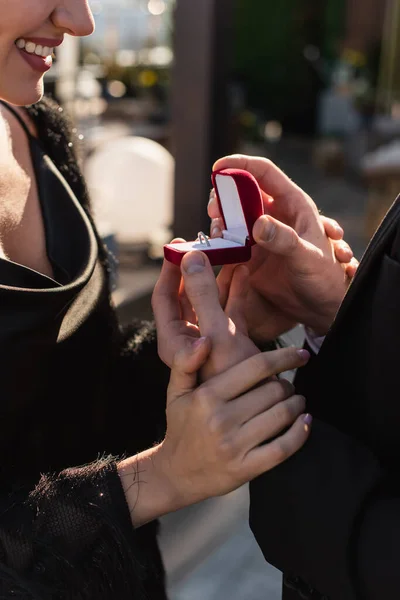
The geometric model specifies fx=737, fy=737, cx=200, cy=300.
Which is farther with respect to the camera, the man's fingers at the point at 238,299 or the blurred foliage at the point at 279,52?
the blurred foliage at the point at 279,52

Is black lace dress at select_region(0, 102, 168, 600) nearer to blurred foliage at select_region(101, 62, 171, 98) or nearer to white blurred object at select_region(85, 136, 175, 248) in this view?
white blurred object at select_region(85, 136, 175, 248)

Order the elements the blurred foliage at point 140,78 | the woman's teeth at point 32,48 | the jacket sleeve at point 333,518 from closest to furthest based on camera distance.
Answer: the jacket sleeve at point 333,518 → the woman's teeth at point 32,48 → the blurred foliage at point 140,78

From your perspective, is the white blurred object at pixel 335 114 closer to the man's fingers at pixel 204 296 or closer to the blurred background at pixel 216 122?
the blurred background at pixel 216 122

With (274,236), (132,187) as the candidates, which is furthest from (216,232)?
(132,187)

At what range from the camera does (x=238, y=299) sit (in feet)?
3.37

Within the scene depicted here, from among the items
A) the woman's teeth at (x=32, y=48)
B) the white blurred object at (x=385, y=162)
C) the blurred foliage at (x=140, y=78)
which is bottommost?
the blurred foliage at (x=140, y=78)

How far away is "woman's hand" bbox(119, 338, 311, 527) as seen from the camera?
86 centimetres

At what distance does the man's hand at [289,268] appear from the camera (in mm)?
1124

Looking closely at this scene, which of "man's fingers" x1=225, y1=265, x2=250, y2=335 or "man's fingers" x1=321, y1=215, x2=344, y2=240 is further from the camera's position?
"man's fingers" x1=321, y1=215, x2=344, y2=240

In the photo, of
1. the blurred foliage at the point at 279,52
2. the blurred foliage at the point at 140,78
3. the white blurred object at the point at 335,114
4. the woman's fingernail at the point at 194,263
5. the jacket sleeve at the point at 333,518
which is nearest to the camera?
the jacket sleeve at the point at 333,518

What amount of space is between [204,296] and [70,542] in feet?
1.21

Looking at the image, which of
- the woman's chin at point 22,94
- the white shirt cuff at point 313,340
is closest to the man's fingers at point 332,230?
the white shirt cuff at point 313,340

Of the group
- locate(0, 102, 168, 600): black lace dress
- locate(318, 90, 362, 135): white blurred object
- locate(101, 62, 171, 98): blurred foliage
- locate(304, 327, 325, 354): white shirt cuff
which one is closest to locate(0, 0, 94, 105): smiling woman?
locate(0, 102, 168, 600): black lace dress

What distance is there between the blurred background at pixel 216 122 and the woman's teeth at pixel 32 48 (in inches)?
19.0
